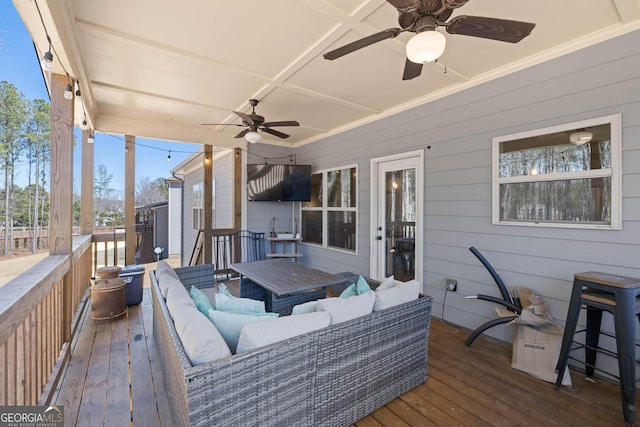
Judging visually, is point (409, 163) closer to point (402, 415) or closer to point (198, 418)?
point (402, 415)

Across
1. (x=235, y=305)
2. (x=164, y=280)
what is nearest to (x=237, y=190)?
(x=164, y=280)

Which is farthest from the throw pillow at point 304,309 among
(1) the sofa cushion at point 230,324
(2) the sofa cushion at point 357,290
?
(2) the sofa cushion at point 357,290

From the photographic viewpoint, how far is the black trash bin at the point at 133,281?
3.92 m

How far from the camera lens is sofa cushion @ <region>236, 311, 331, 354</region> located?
1.48 metres

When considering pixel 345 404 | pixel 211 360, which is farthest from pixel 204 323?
pixel 345 404

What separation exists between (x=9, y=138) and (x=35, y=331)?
1.34 metres

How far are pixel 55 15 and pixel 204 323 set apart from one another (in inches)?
88.7

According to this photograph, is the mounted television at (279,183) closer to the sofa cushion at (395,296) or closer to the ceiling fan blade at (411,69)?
the ceiling fan blade at (411,69)

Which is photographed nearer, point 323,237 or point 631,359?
point 631,359

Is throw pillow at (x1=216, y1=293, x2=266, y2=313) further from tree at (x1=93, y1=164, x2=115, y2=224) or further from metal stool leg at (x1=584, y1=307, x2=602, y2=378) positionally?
tree at (x1=93, y1=164, x2=115, y2=224)

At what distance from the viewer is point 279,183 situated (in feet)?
19.1

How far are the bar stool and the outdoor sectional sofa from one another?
110cm

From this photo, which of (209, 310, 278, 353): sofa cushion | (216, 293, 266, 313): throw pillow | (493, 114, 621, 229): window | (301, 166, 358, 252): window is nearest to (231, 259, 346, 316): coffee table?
(216, 293, 266, 313): throw pillow

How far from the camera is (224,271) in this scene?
562 centimetres
